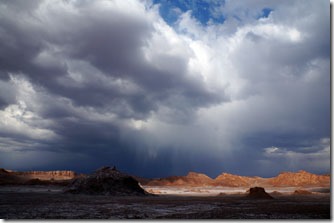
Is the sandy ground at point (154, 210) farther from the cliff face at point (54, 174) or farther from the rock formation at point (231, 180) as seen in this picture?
the rock formation at point (231, 180)

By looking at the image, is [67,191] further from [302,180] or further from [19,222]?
[302,180]

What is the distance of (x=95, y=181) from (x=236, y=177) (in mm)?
105021

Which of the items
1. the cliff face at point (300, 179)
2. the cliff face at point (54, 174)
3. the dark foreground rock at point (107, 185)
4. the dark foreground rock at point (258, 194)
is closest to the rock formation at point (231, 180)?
the cliff face at point (300, 179)

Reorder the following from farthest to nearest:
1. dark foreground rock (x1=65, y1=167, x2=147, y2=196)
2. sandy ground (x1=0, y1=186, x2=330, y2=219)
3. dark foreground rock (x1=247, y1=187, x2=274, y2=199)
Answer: dark foreground rock (x1=65, y1=167, x2=147, y2=196) < dark foreground rock (x1=247, y1=187, x2=274, y2=199) < sandy ground (x1=0, y1=186, x2=330, y2=219)

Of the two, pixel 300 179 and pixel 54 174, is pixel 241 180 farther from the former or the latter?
pixel 54 174

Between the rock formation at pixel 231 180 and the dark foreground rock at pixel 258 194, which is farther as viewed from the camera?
the rock formation at pixel 231 180

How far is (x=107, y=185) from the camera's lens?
4441 cm

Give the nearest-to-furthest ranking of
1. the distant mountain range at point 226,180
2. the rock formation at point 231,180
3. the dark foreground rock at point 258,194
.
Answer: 1. the dark foreground rock at point 258,194
2. the distant mountain range at point 226,180
3. the rock formation at point 231,180

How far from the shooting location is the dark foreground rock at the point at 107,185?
42906mm

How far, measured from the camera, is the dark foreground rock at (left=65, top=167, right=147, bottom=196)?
4291 cm

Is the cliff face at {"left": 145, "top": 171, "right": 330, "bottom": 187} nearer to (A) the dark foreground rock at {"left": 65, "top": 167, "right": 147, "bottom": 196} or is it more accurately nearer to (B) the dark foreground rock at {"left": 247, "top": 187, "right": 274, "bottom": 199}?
(A) the dark foreground rock at {"left": 65, "top": 167, "right": 147, "bottom": 196}

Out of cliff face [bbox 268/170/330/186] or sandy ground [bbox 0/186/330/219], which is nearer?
sandy ground [bbox 0/186/330/219]

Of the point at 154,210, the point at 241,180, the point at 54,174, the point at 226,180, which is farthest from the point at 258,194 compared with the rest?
the point at 241,180

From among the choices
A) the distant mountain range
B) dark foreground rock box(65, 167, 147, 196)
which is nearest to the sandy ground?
dark foreground rock box(65, 167, 147, 196)
